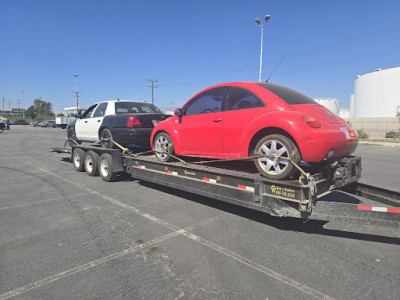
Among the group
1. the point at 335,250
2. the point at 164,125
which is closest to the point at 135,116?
the point at 164,125

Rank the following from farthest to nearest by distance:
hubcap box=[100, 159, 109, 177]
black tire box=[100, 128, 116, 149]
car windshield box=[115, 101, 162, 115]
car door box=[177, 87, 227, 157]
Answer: car windshield box=[115, 101, 162, 115], black tire box=[100, 128, 116, 149], hubcap box=[100, 159, 109, 177], car door box=[177, 87, 227, 157]

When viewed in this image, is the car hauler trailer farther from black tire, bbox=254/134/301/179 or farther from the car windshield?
the car windshield

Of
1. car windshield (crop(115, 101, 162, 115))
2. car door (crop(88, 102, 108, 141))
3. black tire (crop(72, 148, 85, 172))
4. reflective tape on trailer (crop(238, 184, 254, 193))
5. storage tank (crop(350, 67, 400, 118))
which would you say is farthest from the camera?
storage tank (crop(350, 67, 400, 118))

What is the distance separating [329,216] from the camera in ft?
11.1

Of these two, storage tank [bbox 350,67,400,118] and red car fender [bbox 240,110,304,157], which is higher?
storage tank [bbox 350,67,400,118]

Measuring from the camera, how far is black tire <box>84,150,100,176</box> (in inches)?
296

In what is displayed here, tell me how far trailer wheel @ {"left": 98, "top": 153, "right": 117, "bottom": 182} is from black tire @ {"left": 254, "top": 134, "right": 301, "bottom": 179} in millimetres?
4119

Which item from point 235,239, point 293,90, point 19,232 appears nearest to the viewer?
point 235,239

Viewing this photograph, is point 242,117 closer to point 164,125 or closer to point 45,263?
point 164,125

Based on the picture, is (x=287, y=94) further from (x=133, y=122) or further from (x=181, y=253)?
(x=133, y=122)

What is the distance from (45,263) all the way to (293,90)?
429 centimetres

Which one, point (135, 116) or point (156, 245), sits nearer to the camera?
point (156, 245)

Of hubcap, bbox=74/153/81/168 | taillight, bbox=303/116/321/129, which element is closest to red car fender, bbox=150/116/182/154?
taillight, bbox=303/116/321/129

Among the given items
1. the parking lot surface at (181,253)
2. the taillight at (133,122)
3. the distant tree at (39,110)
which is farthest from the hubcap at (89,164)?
the distant tree at (39,110)
